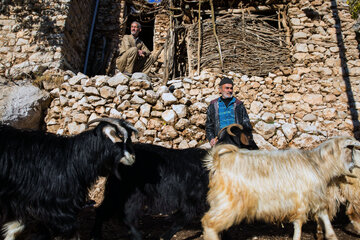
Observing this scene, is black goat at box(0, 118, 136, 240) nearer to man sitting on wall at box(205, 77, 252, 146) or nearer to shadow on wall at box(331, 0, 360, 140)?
man sitting on wall at box(205, 77, 252, 146)

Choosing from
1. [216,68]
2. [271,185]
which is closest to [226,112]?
[271,185]

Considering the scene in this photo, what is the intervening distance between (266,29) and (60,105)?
538 cm

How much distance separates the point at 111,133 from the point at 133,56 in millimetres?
4009

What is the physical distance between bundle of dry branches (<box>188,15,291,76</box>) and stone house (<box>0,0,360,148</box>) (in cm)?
3

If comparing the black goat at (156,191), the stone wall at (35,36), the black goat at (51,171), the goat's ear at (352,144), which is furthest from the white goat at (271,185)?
the stone wall at (35,36)

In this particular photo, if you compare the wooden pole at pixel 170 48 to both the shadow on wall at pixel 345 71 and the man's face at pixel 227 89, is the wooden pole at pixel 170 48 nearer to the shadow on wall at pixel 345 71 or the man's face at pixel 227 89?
the man's face at pixel 227 89

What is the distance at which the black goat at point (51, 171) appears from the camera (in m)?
2.12

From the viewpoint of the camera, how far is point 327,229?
246 cm

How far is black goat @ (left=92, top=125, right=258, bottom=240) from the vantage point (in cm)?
247

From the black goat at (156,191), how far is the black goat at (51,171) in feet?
0.89

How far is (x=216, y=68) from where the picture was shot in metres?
6.16

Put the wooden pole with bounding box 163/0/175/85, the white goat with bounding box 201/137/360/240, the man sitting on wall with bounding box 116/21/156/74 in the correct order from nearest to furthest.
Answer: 1. the white goat with bounding box 201/137/360/240
2. the man sitting on wall with bounding box 116/21/156/74
3. the wooden pole with bounding box 163/0/175/85

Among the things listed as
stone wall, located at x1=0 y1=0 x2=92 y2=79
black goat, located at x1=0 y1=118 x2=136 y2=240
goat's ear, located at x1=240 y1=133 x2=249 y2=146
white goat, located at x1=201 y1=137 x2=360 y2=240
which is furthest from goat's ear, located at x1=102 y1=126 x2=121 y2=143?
stone wall, located at x1=0 y1=0 x2=92 y2=79

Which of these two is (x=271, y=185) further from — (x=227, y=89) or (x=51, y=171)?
(x=51, y=171)
